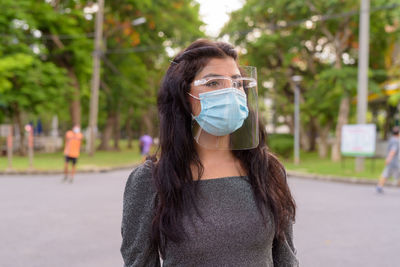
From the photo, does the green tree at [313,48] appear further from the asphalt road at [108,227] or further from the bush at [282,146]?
the asphalt road at [108,227]

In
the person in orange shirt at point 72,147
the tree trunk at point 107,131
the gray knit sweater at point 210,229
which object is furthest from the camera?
the tree trunk at point 107,131

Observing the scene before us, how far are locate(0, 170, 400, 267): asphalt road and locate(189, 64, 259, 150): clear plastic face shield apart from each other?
3.28m

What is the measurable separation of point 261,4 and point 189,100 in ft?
66.7

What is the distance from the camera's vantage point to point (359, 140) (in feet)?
46.5

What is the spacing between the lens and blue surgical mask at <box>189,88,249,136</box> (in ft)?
5.36

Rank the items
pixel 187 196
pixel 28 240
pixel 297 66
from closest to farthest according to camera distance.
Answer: pixel 187 196 → pixel 28 240 → pixel 297 66

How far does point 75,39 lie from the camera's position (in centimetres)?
2305

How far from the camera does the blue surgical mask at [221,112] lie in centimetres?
163

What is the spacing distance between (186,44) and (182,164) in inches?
924

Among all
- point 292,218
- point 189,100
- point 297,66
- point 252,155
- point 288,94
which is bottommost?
point 292,218

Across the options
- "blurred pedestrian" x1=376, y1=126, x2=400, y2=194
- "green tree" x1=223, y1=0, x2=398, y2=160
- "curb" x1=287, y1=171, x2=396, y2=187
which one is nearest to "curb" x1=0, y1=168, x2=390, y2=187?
"curb" x1=287, y1=171, x2=396, y2=187

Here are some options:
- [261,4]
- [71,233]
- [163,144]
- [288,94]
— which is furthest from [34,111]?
[163,144]

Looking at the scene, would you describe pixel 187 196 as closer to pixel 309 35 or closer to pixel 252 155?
pixel 252 155

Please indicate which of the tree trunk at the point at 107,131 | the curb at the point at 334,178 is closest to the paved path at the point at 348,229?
the curb at the point at 334,178
